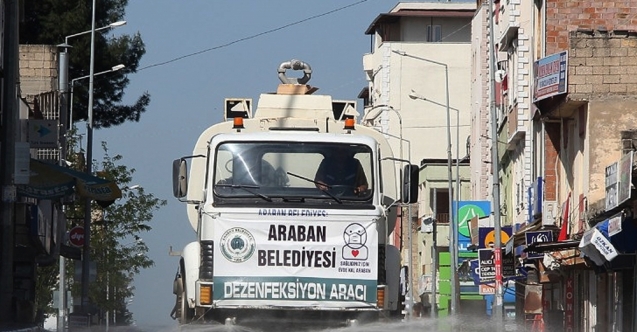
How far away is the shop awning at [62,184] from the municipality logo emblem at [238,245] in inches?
556

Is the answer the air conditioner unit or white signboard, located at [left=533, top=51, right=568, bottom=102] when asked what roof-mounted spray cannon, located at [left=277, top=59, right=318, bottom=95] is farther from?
the air conditioner unit

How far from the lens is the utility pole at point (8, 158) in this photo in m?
21.3

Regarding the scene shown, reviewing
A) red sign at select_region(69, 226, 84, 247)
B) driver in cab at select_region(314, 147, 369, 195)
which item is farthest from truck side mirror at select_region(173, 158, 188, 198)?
red sign at select_region(69, 226, 84, 247)

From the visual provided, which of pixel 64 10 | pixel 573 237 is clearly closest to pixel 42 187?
pixel 573 237

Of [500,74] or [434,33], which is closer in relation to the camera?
[500,74]

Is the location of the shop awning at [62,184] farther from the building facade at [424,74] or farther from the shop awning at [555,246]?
the building facade at [424,74]

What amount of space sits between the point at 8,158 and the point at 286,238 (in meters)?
6.39

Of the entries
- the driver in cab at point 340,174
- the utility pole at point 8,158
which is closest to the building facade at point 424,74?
the utility pole at point 8,158

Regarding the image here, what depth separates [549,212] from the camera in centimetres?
4044

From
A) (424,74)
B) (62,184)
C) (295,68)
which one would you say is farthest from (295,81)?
(424,74)

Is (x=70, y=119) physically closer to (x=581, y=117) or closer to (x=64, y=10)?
(x=64, y=10)

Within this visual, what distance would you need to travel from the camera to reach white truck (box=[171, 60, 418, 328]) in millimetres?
17250

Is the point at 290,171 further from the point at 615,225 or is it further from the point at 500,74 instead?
the point at 500,74

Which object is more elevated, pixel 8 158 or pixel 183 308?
pixel 8 158
